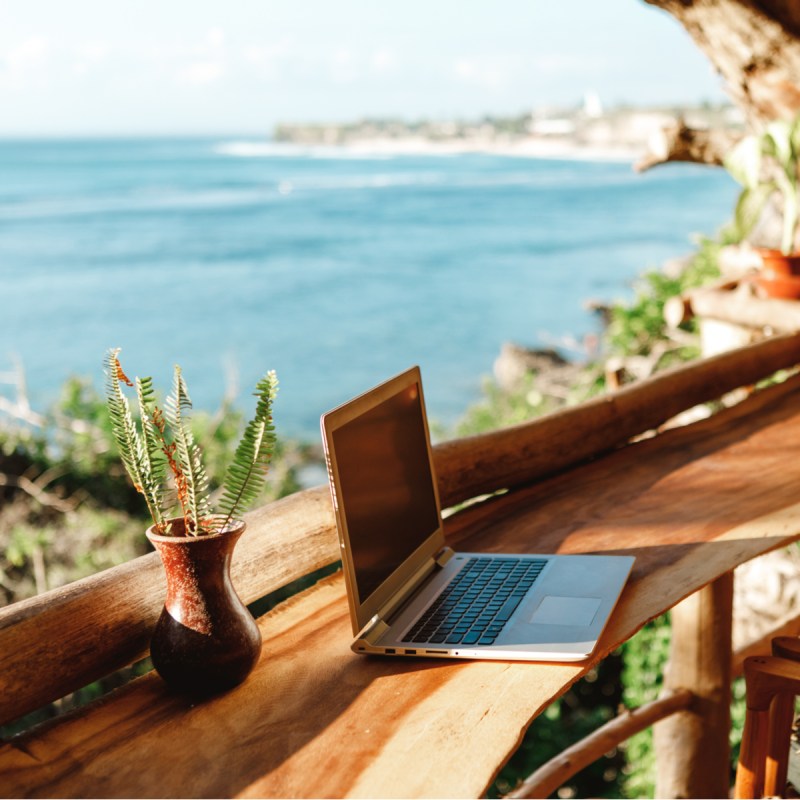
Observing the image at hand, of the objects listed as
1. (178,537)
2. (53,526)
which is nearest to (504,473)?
(178,537)

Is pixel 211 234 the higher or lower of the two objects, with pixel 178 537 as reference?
lower

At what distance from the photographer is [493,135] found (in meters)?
61.7

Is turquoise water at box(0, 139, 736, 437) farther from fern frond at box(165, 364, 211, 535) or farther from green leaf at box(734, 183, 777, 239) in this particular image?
fern frond at box(165, 364, 211, 535)

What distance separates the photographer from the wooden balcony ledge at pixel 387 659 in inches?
41.7

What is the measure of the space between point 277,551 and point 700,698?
106 centimetres

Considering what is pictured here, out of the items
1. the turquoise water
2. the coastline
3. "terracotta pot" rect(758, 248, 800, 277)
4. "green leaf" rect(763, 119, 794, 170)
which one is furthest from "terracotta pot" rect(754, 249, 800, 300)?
the coastline

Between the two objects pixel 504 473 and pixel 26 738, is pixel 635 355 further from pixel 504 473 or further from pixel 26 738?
pixel 26 738

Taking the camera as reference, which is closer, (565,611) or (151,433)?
(151,433)

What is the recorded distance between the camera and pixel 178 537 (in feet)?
3.90

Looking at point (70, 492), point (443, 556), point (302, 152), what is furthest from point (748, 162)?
point (302, 152)

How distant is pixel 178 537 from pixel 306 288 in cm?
2154

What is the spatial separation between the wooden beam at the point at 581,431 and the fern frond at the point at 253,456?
0.73m

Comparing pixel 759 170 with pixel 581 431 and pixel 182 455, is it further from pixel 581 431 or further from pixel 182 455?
pixel 182 455

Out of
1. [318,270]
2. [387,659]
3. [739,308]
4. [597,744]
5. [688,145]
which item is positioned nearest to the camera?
[387,659]
